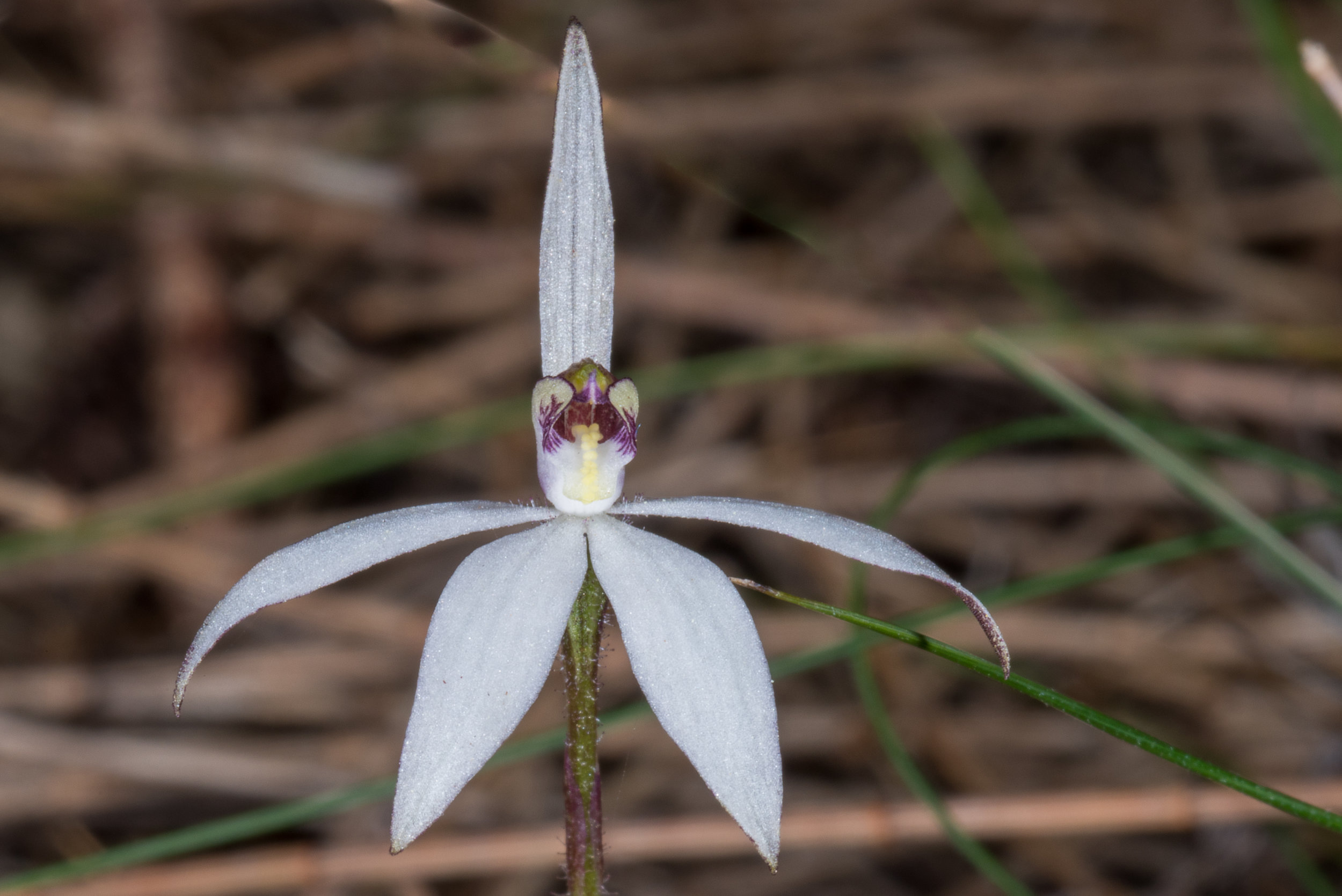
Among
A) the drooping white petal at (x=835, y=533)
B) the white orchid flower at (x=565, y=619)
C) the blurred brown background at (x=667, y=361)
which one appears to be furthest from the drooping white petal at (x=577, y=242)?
the blurred brown background at (x=667, y=361)

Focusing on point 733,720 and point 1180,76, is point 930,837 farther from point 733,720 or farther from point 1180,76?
point 1180,76

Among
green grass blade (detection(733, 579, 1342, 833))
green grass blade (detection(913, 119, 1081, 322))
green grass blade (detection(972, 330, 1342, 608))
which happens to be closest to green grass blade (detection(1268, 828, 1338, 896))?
green grass blade (detection(972, 330, 1342, 608))

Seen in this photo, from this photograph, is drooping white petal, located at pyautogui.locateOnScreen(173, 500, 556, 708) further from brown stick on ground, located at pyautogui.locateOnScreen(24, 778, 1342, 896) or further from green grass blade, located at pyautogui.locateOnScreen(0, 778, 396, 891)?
brown stick on ground, located at pyautogui.locateOnScreen(24, 778, 1342, 896)

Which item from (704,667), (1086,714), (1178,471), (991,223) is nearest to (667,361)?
(991,223)

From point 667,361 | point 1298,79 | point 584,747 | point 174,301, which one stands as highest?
point 174,301

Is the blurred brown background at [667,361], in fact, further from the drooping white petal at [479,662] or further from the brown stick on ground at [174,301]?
the drooping white petal at [479,662]

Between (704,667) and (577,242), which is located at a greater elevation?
(577,242)

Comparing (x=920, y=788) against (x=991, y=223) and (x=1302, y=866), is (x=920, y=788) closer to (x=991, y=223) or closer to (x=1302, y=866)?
(x=1302, y=866)
